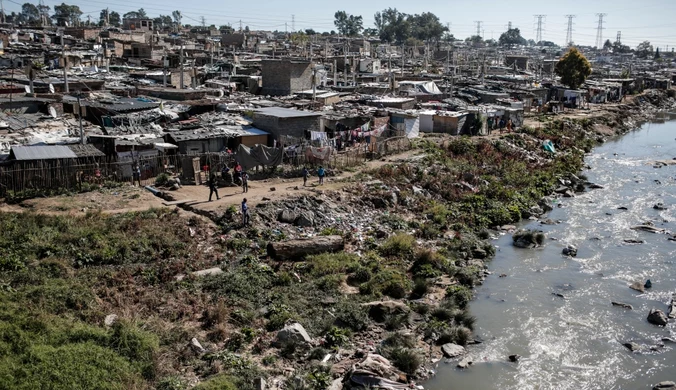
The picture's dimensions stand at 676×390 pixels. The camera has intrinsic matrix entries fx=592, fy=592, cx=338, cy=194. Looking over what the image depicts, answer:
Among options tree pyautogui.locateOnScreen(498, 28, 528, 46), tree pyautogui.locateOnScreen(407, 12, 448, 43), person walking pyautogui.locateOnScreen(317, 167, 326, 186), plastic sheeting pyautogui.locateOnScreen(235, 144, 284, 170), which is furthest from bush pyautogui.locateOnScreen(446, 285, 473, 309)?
tree pyautogui.locateOnScreen(498, 28, 528, 46)

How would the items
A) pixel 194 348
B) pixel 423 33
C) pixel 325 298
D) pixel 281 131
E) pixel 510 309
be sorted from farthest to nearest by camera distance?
pixel 423 33
pixel 281 131
pixel 510 309
pixel 325 298
pixel 194 348

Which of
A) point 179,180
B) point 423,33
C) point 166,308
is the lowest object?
point 166,308

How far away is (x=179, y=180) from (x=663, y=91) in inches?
2804

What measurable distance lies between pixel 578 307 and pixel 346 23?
123m

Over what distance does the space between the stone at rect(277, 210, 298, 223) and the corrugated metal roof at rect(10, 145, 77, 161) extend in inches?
266

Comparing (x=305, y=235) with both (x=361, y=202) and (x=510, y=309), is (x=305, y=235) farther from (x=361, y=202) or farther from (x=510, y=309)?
(x=510, y=309)

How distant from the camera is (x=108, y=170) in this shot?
65.0 feet

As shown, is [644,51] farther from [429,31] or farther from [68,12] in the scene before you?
[68,12]

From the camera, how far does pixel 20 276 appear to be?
522 inches

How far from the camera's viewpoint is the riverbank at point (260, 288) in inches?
450

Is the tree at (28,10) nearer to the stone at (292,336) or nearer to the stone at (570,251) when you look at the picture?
the stone at (570,251)

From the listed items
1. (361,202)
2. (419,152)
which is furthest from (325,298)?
(419,152)

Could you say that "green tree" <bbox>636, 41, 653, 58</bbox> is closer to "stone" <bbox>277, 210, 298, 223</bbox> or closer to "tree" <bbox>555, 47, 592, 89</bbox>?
"tree" <bbox>555, 47, 592, 89</bbox>

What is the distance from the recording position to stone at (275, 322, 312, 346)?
12.5 metres
